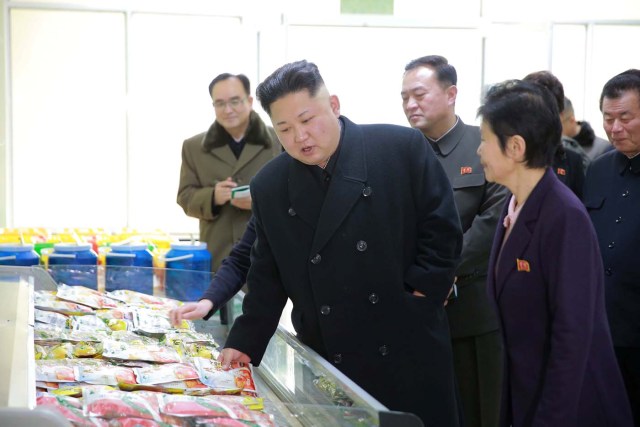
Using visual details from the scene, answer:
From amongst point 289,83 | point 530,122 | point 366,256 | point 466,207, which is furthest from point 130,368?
point 466,207

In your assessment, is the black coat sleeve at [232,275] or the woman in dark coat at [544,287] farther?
the black coat sleeve at [232,275]

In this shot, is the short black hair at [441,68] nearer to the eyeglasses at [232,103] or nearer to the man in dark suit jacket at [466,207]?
the man in dark suit jacket at [466,207]

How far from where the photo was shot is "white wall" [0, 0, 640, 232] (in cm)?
789

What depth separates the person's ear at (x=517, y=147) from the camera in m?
2.16

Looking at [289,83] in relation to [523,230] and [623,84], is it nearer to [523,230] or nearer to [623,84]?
[523,230]

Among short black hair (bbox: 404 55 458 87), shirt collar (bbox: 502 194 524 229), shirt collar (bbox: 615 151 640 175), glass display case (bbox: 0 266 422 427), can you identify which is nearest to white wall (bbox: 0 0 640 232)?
short black hair (bbox: 404 55 458 87)

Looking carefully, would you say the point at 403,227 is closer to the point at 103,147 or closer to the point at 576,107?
the point at 103,147

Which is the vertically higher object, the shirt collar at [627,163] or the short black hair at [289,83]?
the short black hair at [289,83]

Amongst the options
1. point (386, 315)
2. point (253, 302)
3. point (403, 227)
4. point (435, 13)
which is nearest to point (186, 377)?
point (253, 302)

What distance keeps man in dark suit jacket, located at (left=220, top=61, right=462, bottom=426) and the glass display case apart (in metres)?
0.11

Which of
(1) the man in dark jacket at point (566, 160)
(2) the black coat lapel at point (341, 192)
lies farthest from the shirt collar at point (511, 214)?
(1) the man in dark jacket at point (566, 160)

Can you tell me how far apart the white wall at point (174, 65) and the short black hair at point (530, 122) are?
618 centimetres

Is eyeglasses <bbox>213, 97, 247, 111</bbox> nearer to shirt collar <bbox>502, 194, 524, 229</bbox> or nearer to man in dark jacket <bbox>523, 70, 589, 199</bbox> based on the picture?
man in dark jacket <bbox>523, 70, 589, 199</bbox>

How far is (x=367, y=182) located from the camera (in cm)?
235
